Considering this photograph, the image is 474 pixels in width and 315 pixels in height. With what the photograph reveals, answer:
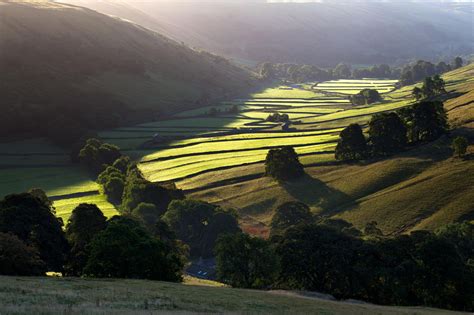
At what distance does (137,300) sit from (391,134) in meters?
90.5

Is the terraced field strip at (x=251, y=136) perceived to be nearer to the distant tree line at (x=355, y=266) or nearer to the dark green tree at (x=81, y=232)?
the dark green tree at (x=81, y=232)

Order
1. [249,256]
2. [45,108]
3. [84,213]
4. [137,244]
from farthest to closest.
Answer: [45,108] → [84,213] → [249,256] → [137,244]

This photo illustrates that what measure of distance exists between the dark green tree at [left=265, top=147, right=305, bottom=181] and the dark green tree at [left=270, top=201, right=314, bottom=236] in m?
20.5

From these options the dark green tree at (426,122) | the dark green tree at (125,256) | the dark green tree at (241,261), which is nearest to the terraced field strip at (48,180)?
the dark green tree at (241,261)

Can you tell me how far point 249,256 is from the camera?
59000 mm

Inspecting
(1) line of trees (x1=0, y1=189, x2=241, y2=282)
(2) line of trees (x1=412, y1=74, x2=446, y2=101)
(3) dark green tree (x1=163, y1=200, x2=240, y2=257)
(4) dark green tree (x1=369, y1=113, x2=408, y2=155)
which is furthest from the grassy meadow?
(1) line of trees (x1=0, y1=189, x2=241, y2=282)

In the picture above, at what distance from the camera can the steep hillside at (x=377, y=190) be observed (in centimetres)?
8569

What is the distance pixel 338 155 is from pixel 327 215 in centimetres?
2679

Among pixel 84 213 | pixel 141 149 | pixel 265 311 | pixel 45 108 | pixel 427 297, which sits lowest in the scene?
pixel 427 297

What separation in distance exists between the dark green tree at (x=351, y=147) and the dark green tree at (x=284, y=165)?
411 inches

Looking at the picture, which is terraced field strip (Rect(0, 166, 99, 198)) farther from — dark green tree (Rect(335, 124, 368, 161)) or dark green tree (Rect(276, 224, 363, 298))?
dark green tree (Rect(276, 224, 363, 298))

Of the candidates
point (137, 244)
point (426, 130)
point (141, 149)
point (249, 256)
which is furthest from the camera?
point (141, 149)

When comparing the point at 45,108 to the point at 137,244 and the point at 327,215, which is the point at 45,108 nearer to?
the point at 327,215

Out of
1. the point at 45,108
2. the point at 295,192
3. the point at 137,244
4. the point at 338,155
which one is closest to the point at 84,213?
the point at 137,244
